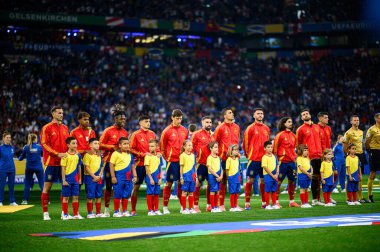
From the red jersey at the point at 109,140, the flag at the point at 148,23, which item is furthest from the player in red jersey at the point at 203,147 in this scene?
the flag at the point at 148,23

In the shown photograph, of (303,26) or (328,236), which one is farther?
(303,26)

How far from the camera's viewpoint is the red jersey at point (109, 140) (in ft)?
50.4

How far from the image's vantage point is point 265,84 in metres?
50.1

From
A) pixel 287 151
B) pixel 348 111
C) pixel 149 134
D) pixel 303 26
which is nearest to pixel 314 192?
pixel 287 151

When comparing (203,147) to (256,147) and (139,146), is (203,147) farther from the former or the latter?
(139,146)

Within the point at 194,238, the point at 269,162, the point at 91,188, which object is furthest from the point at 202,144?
the point at 194,238

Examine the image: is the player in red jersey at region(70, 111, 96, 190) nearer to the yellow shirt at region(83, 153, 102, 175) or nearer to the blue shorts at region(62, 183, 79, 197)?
the yellow shirt at region(83, 153, 102, 175)

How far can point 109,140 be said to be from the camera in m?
15.4

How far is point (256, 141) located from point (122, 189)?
3689 mm

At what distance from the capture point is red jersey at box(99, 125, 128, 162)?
50.4 ft

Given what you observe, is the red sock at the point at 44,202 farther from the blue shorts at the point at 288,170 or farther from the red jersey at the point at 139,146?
the blue shorts at the point at 288,170

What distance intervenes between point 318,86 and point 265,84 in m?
3.90

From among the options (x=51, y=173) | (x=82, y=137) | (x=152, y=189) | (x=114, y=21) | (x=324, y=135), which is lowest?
(x=152, y=189)

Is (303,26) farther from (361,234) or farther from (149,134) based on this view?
(361,234)
